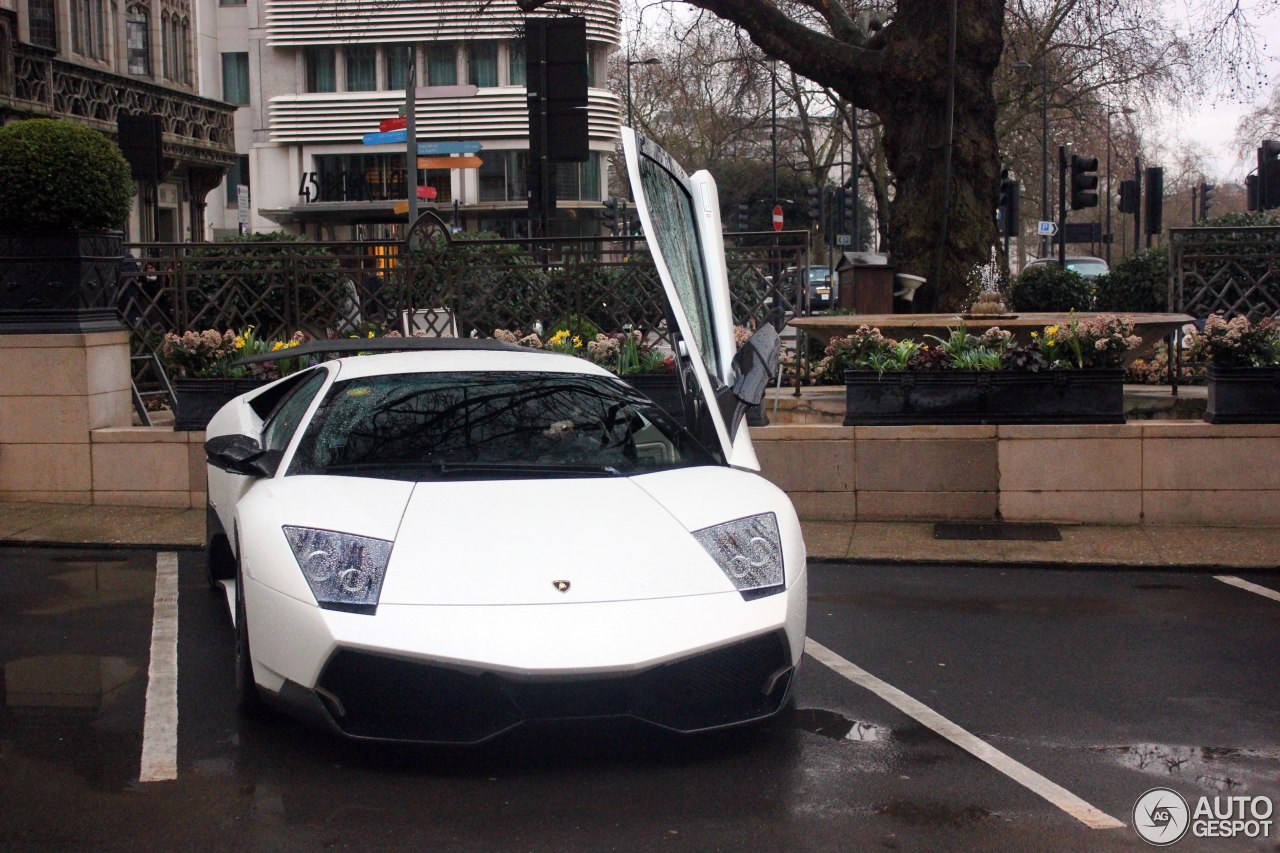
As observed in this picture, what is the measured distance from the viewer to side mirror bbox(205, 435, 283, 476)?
526 cm

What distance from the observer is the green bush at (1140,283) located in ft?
54.3

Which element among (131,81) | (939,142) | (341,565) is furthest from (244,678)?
(131,81)

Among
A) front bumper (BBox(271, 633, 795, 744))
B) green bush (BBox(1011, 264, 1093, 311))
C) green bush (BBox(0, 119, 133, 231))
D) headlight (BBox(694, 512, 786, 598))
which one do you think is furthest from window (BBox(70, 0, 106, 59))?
front bumper (BBox(271, 633, 795, 744))

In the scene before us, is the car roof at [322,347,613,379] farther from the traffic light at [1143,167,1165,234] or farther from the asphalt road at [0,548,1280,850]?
the traffic light at [1143,167,1165,234]

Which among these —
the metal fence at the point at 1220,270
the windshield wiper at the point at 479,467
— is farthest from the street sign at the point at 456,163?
the windshield wiper at the point at 479,467

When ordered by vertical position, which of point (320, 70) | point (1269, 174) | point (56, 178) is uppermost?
point (320, 70)

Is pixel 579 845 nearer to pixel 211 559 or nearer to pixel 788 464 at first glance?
pixel 211 559

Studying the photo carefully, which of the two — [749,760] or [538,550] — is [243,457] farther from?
[749,760]

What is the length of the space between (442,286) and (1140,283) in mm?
9500

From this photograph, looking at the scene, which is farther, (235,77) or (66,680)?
(235,77)

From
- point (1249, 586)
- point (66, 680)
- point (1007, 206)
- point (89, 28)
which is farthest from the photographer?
point (89, 28)

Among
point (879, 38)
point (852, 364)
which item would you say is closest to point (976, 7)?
point (879, 38)

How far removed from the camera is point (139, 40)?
30688mm

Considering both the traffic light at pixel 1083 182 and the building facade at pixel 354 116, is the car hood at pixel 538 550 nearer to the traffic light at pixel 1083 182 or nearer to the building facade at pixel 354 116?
the traffic light at pixel 1083 182
